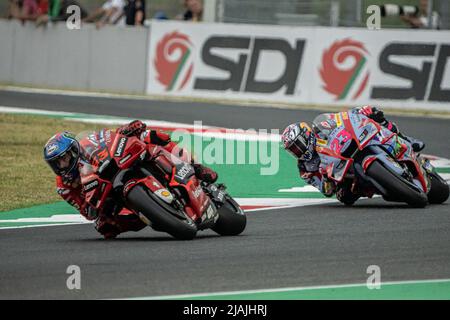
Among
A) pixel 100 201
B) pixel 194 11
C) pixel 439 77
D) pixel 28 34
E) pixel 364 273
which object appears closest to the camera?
pixel 364 273

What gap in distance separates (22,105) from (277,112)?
501 cm

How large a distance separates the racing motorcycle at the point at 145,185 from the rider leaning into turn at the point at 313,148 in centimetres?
200

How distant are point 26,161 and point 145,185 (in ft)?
23.2

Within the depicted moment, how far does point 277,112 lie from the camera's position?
21656mm

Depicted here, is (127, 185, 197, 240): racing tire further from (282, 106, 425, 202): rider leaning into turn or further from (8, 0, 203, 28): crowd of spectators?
(8, 0, 203, 28): crowd of spectators

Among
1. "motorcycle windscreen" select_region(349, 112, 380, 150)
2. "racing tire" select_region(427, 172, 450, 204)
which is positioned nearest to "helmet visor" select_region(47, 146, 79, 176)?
"motorcycle windscreen" select_region(349, 112, 380, 150)

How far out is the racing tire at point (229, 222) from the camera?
9.84 m

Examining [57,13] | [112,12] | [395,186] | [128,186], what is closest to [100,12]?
[112,12]

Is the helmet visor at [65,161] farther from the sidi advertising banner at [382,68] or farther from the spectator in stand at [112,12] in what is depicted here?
the spectator in stand at [112,12]

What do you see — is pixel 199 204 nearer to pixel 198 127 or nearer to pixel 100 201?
pixel 100 201

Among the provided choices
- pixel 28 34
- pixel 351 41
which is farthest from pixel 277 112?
pixel 28 34

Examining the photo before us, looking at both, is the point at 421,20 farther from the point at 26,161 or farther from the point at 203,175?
the point at 203,175

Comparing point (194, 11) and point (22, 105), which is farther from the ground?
point (194, 11)

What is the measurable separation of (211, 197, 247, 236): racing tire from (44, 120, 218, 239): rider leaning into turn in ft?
0.92
